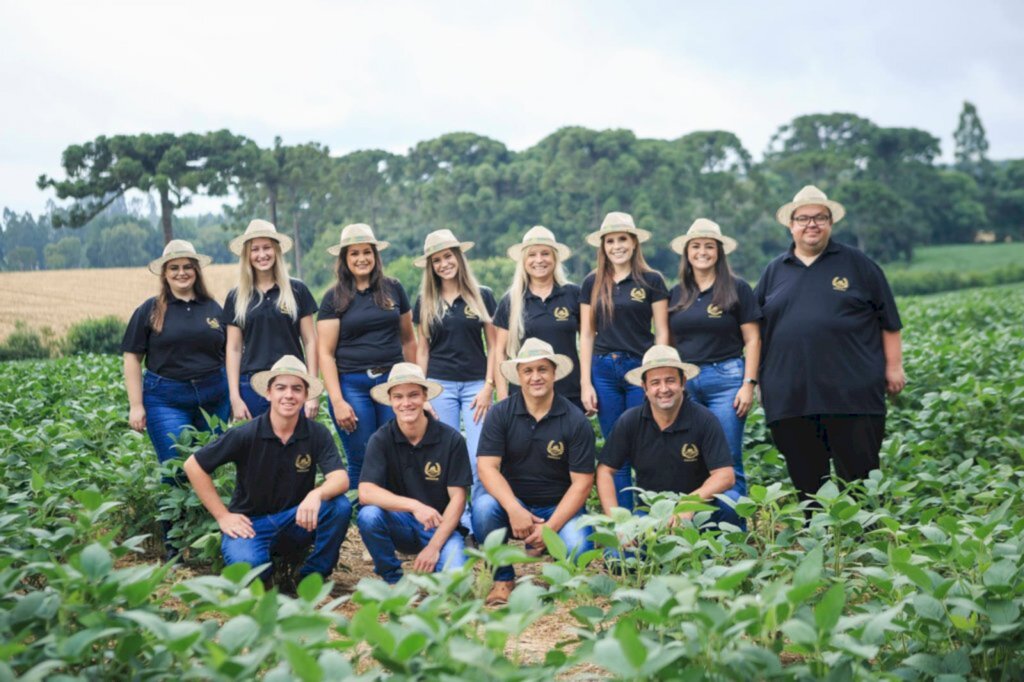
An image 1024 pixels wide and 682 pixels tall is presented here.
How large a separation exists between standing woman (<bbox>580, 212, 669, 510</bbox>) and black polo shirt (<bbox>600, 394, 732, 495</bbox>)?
1.76 feet

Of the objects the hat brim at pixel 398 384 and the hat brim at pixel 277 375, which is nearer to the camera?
the hat brim at pixel 277 375

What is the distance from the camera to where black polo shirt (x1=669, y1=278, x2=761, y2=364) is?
4.83 metres

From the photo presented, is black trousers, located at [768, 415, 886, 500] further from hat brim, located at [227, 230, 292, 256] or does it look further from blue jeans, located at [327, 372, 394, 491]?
hat brim, located at [227, 230, 292, 256]

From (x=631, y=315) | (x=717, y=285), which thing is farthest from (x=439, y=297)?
(x=717, y=285)

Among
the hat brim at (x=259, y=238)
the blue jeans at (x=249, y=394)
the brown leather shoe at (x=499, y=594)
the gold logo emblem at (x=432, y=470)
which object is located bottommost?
the brown leather shoe at (x=499, y=594)

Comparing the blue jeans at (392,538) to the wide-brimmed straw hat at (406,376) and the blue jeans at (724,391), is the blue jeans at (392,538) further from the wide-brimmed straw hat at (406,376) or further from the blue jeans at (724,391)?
the blue jeans at (724,391)

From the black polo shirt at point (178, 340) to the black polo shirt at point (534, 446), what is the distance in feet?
5.28

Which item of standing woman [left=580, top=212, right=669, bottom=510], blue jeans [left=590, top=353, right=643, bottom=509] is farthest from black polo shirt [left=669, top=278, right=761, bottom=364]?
blue jeans [left=590, top=353, right=643, bottom=509]

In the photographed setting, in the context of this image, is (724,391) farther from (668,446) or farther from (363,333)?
(363,333)

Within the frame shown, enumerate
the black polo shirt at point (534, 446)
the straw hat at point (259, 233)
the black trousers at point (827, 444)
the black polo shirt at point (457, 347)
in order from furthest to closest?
1. the black polo shirt at point (457, 347)
2. the straw hat at point (259, 233)
3. the black trousers at point (827, 444)
4. the black polo shirt at point (534, 446)

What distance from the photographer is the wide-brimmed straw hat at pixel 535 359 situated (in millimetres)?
4457

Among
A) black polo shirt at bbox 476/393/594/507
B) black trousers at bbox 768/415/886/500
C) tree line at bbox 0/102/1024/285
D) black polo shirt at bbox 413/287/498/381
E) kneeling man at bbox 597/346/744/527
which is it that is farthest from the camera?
tree line at bbox 0/102/1024/285

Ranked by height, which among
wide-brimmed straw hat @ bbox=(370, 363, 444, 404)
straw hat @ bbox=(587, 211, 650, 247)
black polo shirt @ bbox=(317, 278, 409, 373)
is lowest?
wide-brimmed straw hat @ bbox=(370, 363, 444, 404)

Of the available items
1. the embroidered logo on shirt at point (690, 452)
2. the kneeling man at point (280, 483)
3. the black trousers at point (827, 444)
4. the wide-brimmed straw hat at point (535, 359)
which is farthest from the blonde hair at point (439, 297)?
the black trousers at point (827, 444)
